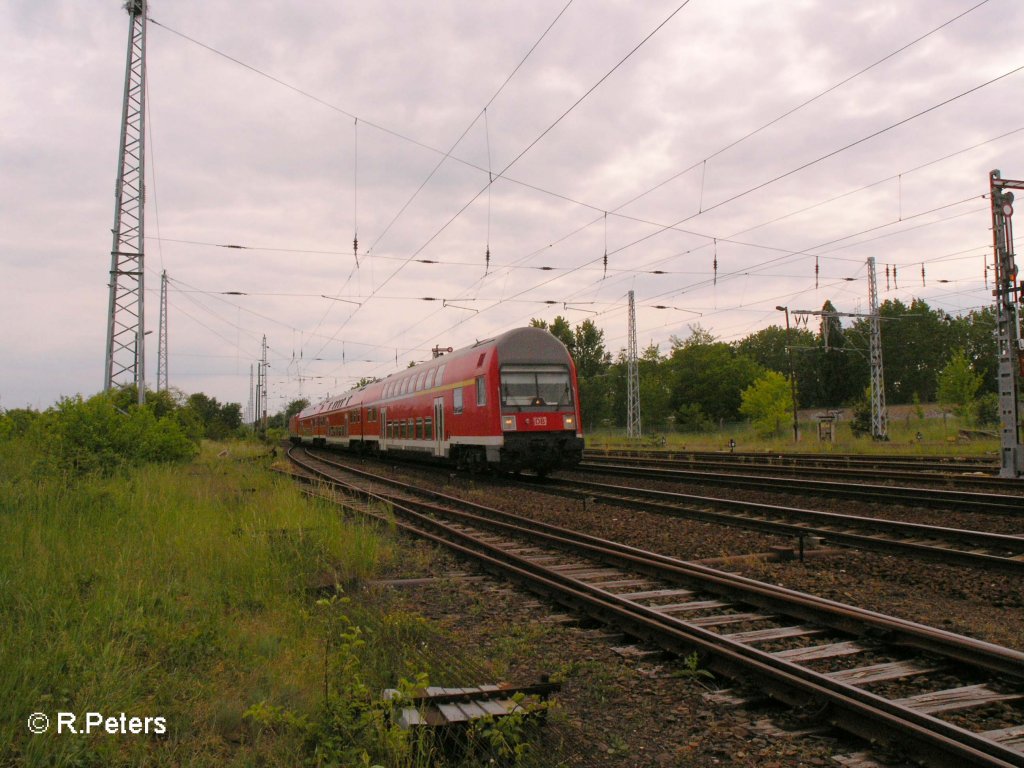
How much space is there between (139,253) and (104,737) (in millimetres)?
16158

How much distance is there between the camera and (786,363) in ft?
341

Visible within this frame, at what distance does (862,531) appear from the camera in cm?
954

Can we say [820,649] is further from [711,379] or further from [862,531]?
[711,379]

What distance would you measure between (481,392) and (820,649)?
13142 mm

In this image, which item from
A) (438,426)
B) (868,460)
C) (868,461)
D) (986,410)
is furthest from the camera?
(986,410)

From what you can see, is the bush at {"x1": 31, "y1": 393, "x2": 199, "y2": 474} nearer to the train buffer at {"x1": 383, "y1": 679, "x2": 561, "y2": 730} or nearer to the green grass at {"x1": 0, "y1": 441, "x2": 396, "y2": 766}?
the green grass at {"x1": 0, "y1": 441, "x2": 396, "y2": 766}

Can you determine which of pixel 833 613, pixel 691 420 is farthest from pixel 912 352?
pixel 833 613

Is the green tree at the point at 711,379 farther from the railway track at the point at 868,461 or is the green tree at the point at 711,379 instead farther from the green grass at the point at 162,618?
the green grass at the point at 162,618

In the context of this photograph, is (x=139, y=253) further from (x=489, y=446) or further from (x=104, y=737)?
(x=104, y=737)

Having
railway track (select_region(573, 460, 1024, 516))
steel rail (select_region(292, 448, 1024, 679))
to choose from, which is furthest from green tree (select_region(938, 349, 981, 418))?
steel rail (select_region(292, 448, 1024, 679))

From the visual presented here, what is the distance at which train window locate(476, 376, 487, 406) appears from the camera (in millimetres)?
17312

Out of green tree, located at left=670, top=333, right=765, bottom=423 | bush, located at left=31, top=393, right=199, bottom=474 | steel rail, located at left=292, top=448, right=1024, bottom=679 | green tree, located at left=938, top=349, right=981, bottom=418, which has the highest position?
green tree, located at left=670, top=333, right=765, bottom=423

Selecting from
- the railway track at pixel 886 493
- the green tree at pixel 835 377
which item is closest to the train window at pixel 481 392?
the railway track at pixel 886 493

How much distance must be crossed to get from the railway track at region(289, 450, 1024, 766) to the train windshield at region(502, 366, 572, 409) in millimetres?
8766
